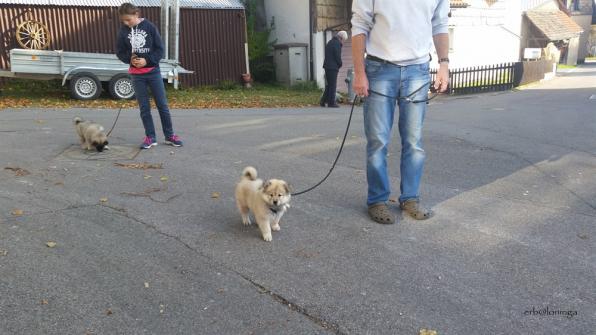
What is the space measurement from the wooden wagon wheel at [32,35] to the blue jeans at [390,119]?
46.6 feet

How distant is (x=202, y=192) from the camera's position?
5543 mm

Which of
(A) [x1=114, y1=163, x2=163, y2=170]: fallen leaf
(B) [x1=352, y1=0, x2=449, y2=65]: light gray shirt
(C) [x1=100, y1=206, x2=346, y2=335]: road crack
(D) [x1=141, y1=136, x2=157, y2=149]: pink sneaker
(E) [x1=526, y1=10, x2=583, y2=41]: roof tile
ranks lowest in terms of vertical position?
(C) [x1=100, y1=206, x2=346, y2=335]: road crack

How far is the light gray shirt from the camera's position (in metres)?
4.39

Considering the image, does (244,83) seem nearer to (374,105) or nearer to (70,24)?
(70,24)

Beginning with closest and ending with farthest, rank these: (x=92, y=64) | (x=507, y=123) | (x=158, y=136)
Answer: (x=158, y=136), (x=507, y=123), (x=92, y=64)

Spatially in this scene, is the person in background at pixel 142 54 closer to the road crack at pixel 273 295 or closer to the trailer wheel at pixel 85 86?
the road crack at pixel 273 295

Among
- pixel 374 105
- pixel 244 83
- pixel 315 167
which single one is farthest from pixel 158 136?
pixel 244 83

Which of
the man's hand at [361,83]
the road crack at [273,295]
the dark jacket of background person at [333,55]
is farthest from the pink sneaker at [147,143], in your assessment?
the dark jacket of background person at [333,55]

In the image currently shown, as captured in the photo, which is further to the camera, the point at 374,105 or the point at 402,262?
the point at 374,105

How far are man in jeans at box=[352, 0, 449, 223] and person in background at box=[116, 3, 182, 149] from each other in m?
3.80

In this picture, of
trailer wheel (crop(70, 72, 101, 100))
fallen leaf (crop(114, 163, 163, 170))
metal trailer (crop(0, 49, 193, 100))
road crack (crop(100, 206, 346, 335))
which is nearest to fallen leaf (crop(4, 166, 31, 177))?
fallen leaf (crop(114, 163, 163, 170))

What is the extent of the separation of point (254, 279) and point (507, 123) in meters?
9.42

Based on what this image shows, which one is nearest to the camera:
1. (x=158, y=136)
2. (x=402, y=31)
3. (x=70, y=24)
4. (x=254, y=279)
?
(x=254, y=279)

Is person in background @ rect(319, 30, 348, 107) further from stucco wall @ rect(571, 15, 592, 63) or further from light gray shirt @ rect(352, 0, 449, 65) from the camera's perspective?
stucco wall @ rect(571, 15, 592, 63)
